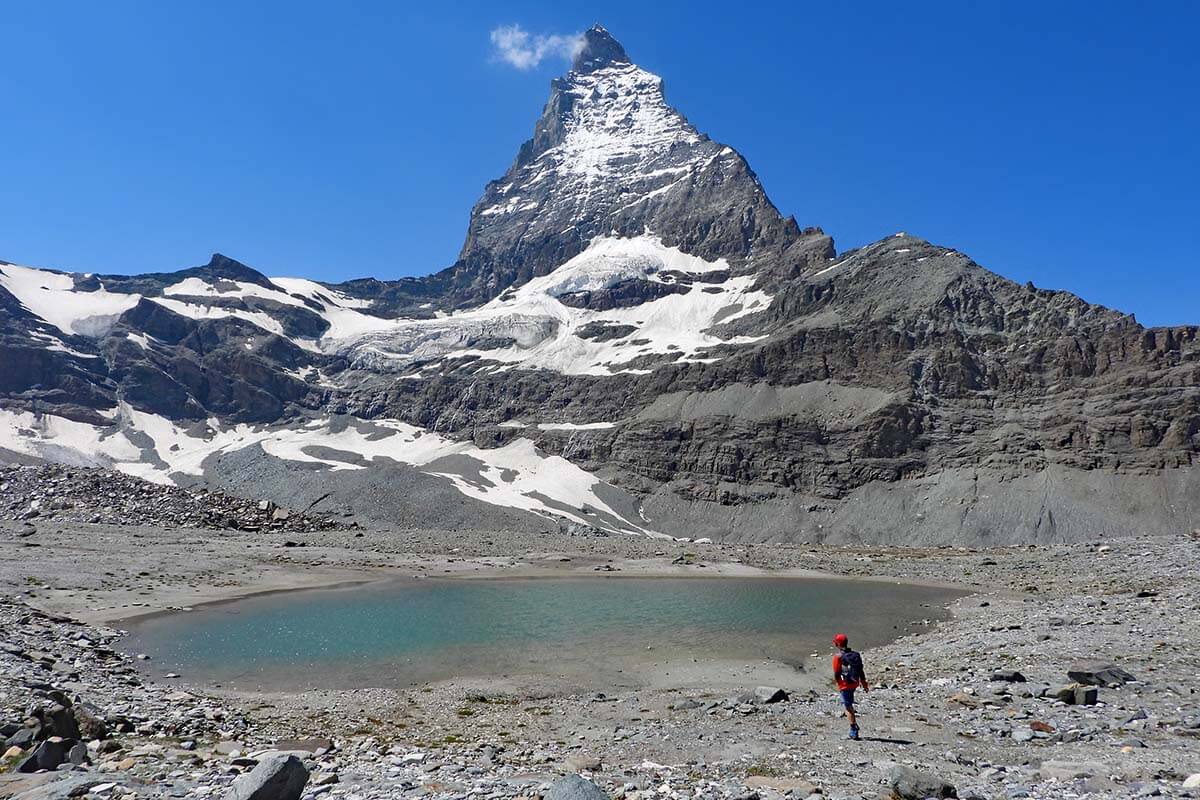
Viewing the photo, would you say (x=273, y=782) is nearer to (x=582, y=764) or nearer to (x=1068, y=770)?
(x=582, y=764)

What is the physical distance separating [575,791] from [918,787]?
470cm

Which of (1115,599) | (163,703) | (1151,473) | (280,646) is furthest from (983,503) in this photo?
(163,703)

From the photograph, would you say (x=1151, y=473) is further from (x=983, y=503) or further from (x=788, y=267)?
(x=788, y=267)

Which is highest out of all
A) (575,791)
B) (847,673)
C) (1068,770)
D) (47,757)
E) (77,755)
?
(847,673)

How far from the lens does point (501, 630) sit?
105 feet

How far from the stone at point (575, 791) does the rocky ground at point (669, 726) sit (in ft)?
0.14

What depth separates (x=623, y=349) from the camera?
18175cm

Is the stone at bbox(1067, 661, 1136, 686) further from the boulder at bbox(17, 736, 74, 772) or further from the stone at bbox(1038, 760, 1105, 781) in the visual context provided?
the boulder at bbox(17, 736, 74, 772)

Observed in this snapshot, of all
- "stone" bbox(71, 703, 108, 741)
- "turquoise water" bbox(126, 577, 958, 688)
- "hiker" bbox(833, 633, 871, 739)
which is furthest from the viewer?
"turquoise water" bbox(126, 577, 958, 688)

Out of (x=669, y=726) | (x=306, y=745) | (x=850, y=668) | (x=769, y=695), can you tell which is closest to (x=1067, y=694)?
(x=850, y=668)

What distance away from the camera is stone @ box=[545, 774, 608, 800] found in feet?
28.1

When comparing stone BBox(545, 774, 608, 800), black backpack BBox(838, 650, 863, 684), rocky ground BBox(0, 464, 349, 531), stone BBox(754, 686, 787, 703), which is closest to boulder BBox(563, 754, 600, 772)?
stone BBox(545, 774, 608, 800)

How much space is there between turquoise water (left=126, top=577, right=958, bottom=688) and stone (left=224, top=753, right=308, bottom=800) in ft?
46.2

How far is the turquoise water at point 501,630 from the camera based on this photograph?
24.6 m
